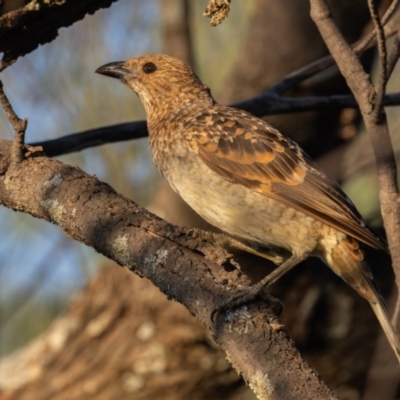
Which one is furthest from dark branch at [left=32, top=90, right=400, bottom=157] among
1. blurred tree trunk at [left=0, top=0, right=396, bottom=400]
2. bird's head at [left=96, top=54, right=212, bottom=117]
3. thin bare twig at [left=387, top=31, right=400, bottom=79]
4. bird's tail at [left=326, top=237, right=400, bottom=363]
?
blurred tree trunk at [left=0, top=0, right=396, bottom=400]

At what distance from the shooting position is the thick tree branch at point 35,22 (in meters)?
4.35

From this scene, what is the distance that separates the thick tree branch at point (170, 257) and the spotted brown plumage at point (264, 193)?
1.13ft

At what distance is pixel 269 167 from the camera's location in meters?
4.75

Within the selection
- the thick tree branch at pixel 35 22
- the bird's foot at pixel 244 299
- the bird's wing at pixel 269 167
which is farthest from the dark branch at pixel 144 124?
the bird's foot at pixel 244 299

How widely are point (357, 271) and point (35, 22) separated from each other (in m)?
2.22

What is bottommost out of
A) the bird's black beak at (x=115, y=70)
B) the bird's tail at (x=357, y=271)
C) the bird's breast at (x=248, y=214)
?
the bird's tail at (x=357, y=271)

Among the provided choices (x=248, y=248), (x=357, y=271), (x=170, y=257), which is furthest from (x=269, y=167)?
(x=170, y=257)

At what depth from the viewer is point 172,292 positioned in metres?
3.64

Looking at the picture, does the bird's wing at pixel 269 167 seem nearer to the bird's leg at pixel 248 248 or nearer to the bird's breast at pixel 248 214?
the bird's breast at pixel 248 214

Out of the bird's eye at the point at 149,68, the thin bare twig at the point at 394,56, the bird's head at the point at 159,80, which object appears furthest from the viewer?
the bird's eye at the point at 149,68

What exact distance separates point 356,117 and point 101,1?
3.58 meters

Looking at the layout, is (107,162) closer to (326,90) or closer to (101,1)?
(326,90)

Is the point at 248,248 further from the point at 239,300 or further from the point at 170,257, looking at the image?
the point at 239,300

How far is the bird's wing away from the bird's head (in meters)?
0.54
